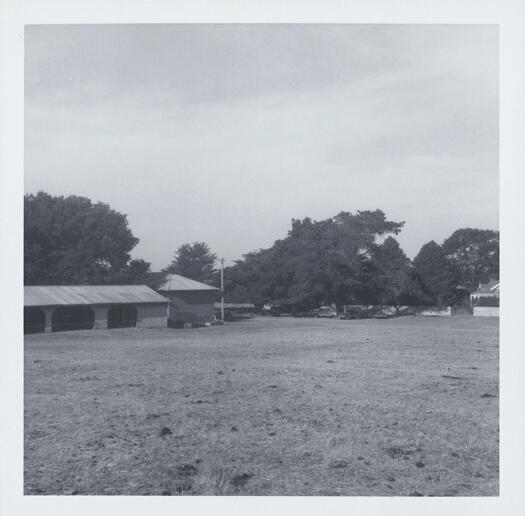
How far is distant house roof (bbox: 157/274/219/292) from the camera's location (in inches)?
1673

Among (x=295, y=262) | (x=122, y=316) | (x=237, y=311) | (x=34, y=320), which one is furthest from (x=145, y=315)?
(x=237, y=311)

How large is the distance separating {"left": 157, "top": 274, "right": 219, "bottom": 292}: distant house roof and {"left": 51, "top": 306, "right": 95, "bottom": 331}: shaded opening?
Result: 9205 mm

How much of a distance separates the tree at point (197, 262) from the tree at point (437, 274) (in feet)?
66.2

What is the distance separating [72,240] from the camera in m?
35.0

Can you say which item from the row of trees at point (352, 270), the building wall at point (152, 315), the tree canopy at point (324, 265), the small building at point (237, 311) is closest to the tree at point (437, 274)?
the row of trees at point (352, 270)

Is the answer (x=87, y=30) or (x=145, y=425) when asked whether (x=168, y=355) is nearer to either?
(x=145, y=425)

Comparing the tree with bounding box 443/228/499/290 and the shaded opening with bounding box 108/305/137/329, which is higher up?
the tree with bounding box 443/228/499/290

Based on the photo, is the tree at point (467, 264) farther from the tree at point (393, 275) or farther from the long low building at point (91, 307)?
the long low building at point (91, 307)

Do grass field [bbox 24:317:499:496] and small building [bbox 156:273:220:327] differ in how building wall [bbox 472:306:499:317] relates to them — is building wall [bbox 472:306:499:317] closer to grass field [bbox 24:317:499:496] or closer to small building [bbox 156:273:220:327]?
small building [bbox 156:273:220:327]

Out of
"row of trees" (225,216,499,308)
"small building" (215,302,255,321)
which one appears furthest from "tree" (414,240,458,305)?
"small building" (215,302,255,321)

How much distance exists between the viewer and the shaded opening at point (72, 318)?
31.6 meters
